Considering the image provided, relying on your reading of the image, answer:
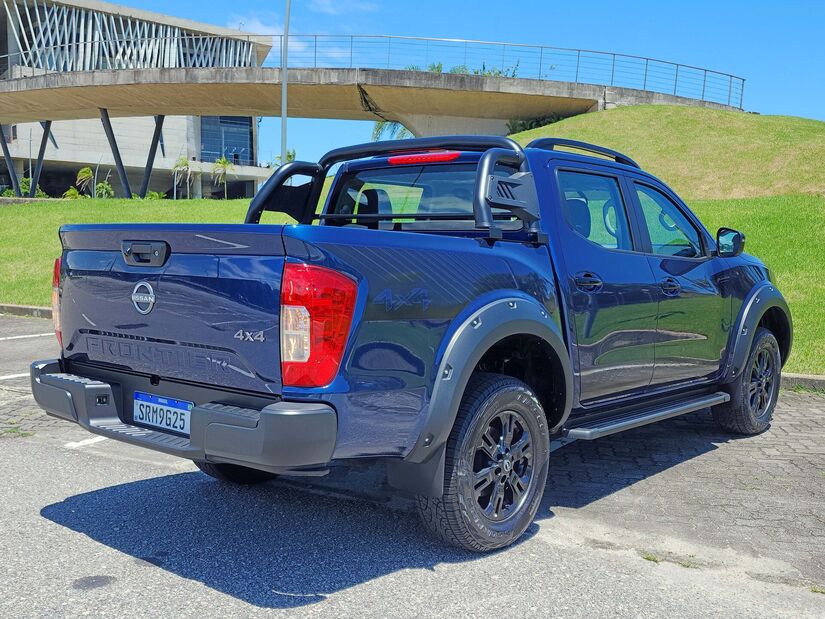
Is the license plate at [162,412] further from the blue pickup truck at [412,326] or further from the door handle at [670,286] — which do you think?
the door handle at [670,286]

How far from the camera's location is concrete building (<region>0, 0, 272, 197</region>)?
171 ft

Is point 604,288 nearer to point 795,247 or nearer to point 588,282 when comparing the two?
point 588,282

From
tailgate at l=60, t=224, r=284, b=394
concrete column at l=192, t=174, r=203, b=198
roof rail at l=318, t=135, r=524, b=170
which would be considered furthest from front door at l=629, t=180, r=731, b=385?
Result: concrete column at l=192, t=174, r=203, b=198

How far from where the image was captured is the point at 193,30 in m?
66.2

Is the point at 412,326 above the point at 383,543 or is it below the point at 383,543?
above

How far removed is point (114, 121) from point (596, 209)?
2908 inches

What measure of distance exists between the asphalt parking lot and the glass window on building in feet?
239

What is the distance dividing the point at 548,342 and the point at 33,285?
47.2ft

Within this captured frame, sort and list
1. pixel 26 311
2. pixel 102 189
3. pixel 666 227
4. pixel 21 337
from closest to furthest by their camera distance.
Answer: pixel 666 227, pixel 21 337, pixel 26 311, pixel 102 189

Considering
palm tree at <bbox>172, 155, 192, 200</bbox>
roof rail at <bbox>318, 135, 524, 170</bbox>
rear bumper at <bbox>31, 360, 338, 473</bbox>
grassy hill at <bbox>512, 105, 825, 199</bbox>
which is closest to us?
rear bumper at <bbox>31, 360, 338, 473</bbox>

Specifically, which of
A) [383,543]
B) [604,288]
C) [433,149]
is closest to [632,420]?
[604,288]

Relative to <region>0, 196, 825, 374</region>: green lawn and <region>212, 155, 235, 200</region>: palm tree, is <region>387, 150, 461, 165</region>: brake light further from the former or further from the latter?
<region>212, 155, 235, 200</region>: palm tree

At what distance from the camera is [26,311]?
13.6m

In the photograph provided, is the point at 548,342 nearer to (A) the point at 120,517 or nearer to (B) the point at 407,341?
(B) the point at 407,341
